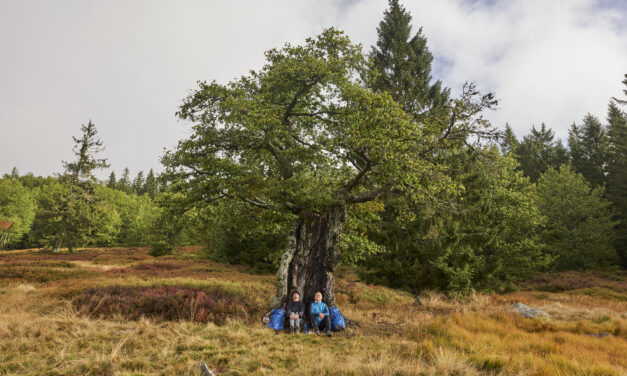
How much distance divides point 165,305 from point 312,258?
507 cm

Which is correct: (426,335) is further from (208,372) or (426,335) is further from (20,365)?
(20,365)

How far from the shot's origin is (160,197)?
10773 millimetres

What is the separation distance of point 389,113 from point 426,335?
20.3 ft

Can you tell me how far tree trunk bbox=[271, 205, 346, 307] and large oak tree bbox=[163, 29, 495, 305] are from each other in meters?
0.03

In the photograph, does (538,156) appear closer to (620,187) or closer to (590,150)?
(590,150)

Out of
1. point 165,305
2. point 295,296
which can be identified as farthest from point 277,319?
point 165,305

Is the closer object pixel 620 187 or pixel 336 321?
pixel 336 321

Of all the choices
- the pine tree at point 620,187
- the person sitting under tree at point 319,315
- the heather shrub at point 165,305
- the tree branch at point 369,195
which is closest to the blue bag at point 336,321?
the person sitting under tree at point 319,315

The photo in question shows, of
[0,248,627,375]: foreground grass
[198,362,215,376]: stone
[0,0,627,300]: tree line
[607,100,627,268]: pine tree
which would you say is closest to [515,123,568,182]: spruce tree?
[607,100,627,268]: pine tree

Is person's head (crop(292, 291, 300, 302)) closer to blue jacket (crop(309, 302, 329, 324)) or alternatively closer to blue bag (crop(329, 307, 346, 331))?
blue jacket (crop(309, 302, 329, 324))

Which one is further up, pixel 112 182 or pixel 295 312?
pixel 112 182

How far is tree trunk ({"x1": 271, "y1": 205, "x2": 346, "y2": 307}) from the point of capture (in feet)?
32.2

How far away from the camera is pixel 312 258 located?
10.3 m

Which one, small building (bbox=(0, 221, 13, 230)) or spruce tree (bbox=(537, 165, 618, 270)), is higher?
spruce tree (bbox=(537, 165, 618, 270))
